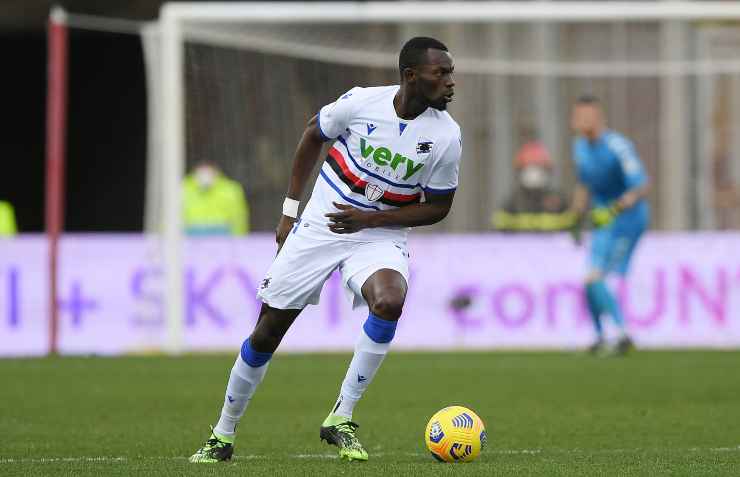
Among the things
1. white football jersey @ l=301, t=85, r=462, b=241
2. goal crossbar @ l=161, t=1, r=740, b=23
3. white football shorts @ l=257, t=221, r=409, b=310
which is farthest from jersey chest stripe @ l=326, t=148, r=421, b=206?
goal crossbar @ l=161, t=1, r=740, b=23

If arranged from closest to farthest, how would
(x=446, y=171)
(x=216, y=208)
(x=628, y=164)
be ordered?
(x=446, y=171) → (x=628, y=164) → (x=216, y=208)

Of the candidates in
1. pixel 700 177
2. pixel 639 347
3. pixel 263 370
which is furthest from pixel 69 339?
pixel 263 370

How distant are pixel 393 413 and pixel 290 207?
2675 mm

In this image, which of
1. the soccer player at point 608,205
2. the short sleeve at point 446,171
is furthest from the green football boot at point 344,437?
the soccer player at point 608,205

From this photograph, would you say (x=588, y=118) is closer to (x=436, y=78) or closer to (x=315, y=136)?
(x=315, y=136)

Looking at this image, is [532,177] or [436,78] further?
[532,177]

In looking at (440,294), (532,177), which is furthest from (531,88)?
(440,294)

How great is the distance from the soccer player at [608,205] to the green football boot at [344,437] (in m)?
7.92

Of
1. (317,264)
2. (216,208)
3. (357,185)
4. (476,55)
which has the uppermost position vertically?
(476,55)

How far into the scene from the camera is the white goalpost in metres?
16.1

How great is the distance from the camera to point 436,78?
286 inches

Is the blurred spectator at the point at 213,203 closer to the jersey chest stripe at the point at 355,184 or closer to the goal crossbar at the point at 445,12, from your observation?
the goal crossbar at the point at 445,12

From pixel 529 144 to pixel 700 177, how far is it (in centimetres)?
195

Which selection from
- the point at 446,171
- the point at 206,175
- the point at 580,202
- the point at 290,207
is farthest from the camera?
the point at 206,175
